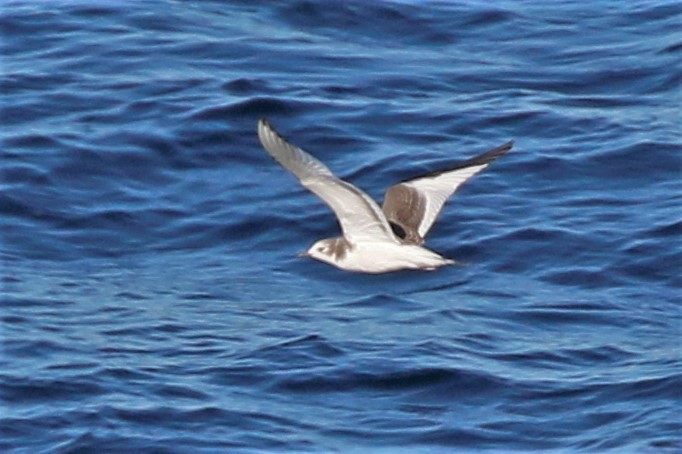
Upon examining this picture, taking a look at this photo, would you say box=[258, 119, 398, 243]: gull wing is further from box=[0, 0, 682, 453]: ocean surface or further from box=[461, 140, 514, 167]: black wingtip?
box=[0, 0, 682, 453]: ocean surface

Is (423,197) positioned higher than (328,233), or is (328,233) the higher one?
(328,233)

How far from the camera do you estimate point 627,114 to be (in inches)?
605

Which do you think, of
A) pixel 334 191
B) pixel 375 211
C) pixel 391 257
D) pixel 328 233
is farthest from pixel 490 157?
pixel 328 233

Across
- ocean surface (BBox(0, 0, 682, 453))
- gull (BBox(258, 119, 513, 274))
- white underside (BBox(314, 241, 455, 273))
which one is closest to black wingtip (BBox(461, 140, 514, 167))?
gull (BBox(258, 119, 513, 274))

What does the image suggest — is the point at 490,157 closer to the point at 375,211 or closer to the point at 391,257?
the point at 391,257

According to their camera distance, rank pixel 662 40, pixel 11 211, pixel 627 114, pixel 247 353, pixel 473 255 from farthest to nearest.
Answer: pixel 662 40 → pixel 627 114 → pixel 11 211 → pixel 473 255 → pixel 247 353

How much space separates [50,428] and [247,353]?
60.5 inches

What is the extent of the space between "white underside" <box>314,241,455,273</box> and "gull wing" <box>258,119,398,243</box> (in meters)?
0.05

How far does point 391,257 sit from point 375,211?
1.49 feet

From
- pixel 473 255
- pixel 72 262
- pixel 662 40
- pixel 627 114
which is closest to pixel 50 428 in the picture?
pixel 72 262

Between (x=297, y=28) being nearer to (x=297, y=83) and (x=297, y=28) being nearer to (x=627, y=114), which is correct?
(x=297, y=83)

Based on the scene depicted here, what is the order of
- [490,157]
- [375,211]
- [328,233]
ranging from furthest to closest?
[328,233] → [490,157] → [375,211]

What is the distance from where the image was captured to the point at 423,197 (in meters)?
9.38

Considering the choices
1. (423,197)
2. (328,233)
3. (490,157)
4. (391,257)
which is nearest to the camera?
(391,257)
